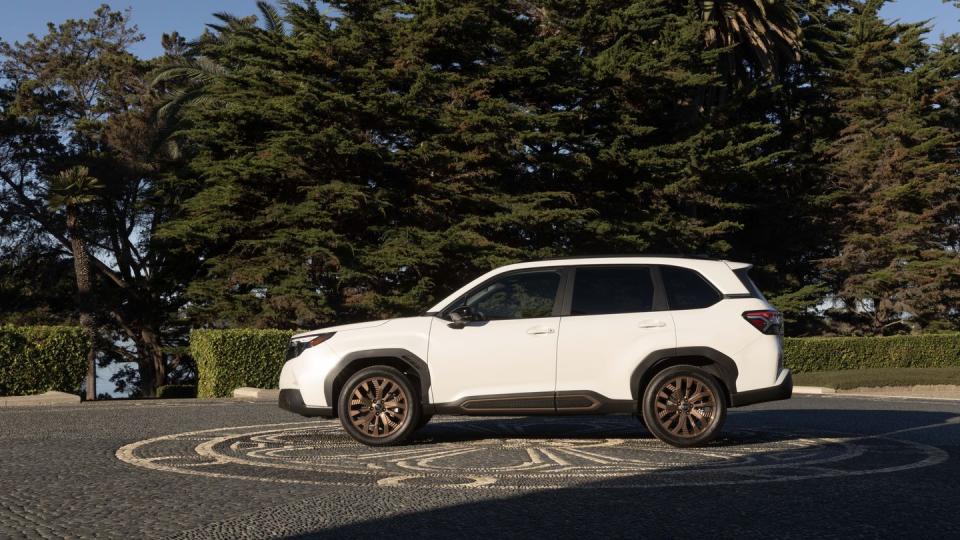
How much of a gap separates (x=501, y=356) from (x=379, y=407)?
1.36 meters

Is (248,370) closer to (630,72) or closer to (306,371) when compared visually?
(306,371)

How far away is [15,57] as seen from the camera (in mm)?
42844

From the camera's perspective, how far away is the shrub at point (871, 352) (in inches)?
1283

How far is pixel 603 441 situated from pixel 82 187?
2903 cm

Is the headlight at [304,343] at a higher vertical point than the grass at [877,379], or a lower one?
higher

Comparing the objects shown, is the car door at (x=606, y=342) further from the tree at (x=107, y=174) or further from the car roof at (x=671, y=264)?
the tree at (x=107, y=174)

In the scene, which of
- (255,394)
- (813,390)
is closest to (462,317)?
(255,394)

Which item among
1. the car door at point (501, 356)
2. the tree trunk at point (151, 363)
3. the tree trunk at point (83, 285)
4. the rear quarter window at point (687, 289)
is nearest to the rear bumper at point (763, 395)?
the rear quarter window at point (687, 289)

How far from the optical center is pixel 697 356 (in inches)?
372

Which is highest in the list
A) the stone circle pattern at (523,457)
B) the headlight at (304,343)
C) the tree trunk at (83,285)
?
the tree trunk at (83,285)

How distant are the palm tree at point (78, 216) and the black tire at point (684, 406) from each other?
27.5m

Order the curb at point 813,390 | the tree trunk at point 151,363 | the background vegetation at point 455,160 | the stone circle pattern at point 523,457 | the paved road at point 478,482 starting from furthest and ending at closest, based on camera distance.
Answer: the tree trunk at point 151,363 < the background vegetation at point 455,160 < the curb at point 813,390 < the stone circle pattern at point 523,457 < the paved road at point 478,482

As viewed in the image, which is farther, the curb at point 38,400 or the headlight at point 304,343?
the curb at point 38,400

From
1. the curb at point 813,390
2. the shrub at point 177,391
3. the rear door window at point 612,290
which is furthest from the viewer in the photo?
the shrub at point 177,391
